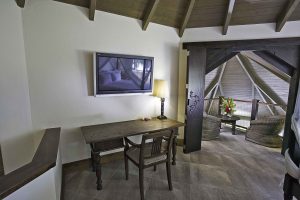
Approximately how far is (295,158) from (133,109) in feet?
7.82

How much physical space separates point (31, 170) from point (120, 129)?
1.45 meters

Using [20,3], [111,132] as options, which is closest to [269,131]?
[111,132]

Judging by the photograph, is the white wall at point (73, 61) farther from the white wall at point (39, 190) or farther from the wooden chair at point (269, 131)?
Result: the wooden chair at point (269, 131)

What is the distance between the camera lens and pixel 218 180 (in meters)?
2.59

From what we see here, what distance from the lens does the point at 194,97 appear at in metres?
3.41

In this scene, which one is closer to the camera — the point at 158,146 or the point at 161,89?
the point at 158,146

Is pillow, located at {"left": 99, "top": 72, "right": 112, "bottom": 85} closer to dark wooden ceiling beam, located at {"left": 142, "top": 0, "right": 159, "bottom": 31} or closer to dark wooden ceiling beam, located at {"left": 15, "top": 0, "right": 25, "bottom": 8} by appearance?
dark wooden ceiling beam, located at {"left": 142, "top": 0, "right": 159, "bottom": 31}

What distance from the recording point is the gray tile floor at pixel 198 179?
7.42 feet

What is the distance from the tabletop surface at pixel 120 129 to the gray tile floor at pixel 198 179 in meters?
0.69

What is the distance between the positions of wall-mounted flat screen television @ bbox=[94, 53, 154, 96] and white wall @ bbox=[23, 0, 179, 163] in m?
0.14

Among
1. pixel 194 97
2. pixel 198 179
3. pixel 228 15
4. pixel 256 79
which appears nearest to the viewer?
pixel 198 179

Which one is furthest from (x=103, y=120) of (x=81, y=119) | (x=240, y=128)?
(x=240, y=128)

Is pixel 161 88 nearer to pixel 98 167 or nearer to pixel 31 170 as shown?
pixel 98 167

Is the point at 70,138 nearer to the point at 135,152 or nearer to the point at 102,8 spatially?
the point at 135,152
